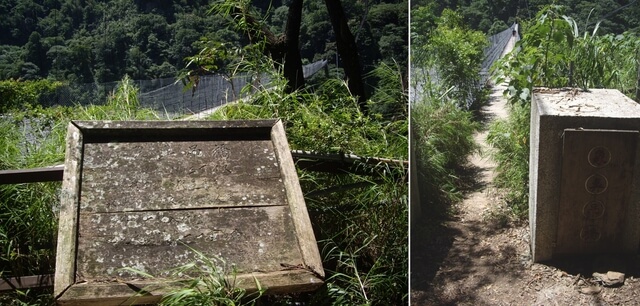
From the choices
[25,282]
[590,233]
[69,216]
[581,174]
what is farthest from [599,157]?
[25,282]

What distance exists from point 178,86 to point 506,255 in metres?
2.10

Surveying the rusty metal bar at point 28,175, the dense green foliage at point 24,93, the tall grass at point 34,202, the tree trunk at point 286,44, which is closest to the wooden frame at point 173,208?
the rusty metal bar at point 28,175

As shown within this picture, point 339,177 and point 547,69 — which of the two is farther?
point 339,177

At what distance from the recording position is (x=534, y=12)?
176 cm

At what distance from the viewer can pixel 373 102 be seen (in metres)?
3.06

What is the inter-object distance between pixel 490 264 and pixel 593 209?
0.92 ft

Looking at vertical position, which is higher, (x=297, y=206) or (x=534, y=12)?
(x=534, y=12)

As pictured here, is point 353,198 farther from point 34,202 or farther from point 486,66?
point 34,202

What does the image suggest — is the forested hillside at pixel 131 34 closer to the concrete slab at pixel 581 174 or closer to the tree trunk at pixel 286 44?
the tree trunk at pixel 286 44

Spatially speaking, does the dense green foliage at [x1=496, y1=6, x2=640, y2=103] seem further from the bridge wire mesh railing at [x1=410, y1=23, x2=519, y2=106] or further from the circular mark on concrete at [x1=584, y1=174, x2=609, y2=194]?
the circular mark on concrete at [x1=584, y1=174, x2=609, y2=194]

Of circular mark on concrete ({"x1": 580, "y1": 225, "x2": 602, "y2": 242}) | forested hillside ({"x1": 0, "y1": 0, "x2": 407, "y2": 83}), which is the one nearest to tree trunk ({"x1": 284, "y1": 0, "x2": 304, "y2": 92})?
forested hillside ({"x1": 0, "y1": 0, "x2": 407, "y2": 83})

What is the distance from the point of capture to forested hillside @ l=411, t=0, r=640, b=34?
168 centimetres

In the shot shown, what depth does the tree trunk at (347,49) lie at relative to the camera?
11.0 feet

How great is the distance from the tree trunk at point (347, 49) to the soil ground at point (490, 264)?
1.44m
